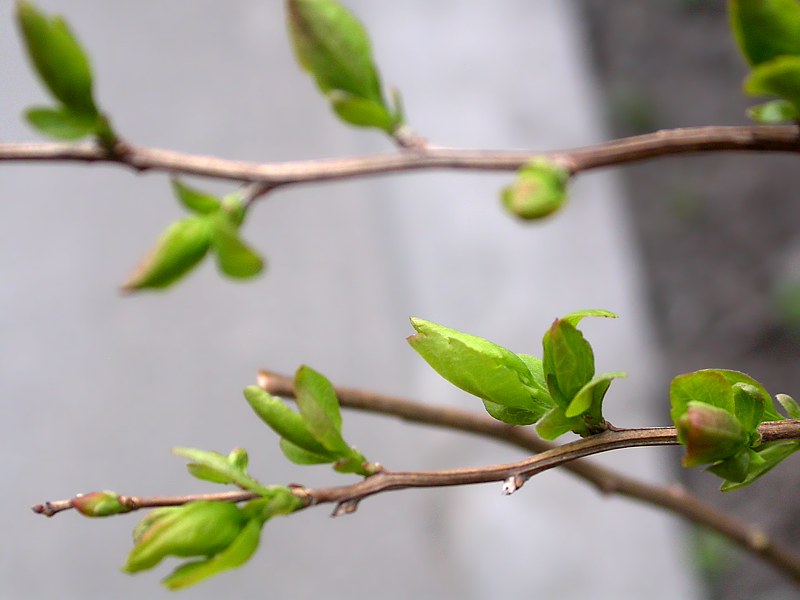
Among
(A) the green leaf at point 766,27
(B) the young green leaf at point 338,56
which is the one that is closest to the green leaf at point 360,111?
(B) the young green leaf at point 338,56

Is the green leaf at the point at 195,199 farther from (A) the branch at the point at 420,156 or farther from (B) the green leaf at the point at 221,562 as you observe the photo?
(B) the green leaf at the point at 221,562

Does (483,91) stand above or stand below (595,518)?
above

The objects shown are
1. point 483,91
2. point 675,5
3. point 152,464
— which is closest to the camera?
point 152,464

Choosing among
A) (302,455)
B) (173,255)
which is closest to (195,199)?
(173,255)

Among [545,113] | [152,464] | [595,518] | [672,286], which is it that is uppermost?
[545,113]

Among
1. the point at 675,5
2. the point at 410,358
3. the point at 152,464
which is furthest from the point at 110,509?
the point at 675,5

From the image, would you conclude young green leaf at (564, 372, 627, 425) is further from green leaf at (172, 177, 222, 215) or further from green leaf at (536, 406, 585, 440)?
green leaf at (172, 177, 222, 215)

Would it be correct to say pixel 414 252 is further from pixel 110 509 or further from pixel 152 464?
pixel 110 509
